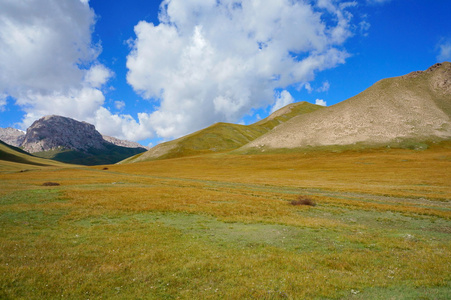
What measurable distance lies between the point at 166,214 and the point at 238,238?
12574mm

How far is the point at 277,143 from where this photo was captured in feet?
613

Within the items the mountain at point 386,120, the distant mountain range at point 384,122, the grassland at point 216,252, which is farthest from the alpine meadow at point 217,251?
the mountain at point 386,120

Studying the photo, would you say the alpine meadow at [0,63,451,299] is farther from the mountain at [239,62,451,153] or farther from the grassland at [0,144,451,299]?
the mountain at [239,62,451,153]

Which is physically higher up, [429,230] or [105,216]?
[105,216]

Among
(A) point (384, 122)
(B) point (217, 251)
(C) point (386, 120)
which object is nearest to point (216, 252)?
(B) point (217, 251)

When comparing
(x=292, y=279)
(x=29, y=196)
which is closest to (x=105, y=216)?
(x=29, y=196)

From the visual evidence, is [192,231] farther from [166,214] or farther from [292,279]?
[292,279]

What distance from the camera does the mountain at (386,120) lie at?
6058 inches

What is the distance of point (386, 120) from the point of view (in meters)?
167

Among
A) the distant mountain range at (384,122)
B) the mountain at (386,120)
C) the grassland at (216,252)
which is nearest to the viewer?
the grassland at (216,252)

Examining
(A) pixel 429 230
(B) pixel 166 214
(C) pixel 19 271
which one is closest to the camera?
(C) pixel 19 271

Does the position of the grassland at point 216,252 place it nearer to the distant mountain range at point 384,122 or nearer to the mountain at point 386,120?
the distant mountain range at point 384,122

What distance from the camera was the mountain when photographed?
15388cm

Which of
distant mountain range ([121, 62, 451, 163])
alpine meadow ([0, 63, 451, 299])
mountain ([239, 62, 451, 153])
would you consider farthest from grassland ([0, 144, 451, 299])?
mountain ([239, 62, 451, 153])
